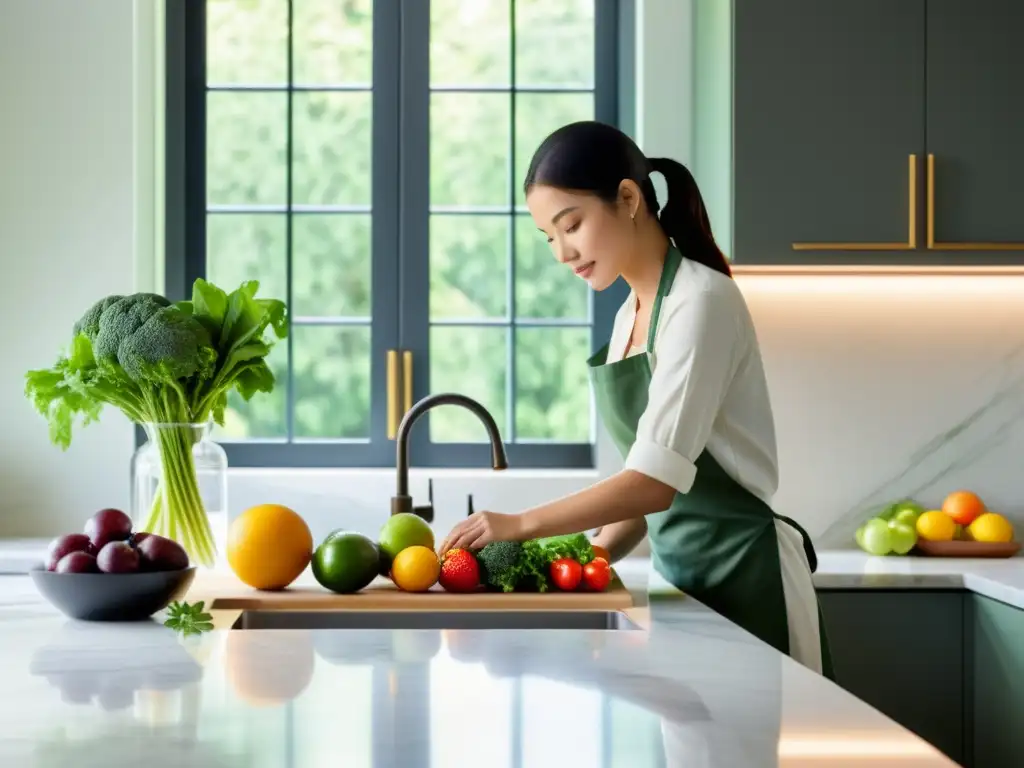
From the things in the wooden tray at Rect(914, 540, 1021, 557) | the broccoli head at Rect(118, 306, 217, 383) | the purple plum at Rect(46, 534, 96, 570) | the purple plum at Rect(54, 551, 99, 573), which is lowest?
the wooden tray at Rect(914, 540, 1021, 557)

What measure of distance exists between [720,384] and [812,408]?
140cm

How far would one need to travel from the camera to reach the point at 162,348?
6.40ft

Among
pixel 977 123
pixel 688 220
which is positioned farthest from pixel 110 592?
pixel 977 123

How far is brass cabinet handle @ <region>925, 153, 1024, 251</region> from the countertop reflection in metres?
1.51

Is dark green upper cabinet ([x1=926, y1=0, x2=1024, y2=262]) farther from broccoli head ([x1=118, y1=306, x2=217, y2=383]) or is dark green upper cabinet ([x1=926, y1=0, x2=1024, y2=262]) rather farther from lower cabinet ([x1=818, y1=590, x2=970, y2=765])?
broccoli head ([x1=118, y1=306, x2=217, y2=383])

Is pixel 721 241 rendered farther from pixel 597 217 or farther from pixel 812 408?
pixel 597 217

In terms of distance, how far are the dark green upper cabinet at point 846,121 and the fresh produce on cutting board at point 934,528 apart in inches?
23.9

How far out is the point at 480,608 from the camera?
1.77m

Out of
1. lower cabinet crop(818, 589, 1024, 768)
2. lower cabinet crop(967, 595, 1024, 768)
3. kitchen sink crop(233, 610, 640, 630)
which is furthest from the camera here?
lower cabinet crop(818, 589, 1024, 768)

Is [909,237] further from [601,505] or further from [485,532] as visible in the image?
[485,532]

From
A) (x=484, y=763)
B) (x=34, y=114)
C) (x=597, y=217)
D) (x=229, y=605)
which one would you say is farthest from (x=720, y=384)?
(x=34, y=114)

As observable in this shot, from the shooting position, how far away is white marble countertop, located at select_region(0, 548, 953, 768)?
97 cm

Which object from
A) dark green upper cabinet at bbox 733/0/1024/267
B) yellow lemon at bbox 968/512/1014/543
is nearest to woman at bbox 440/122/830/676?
dark green upper cabinet at bbox 733/0/1024/267

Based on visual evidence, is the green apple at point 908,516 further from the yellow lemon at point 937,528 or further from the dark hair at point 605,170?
the dark hair at point 605,170
